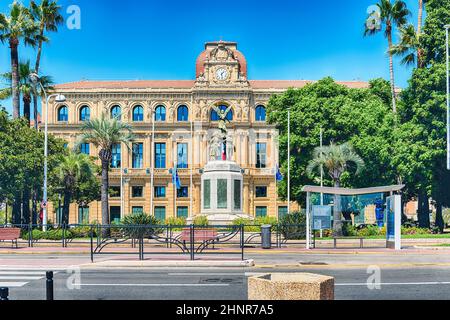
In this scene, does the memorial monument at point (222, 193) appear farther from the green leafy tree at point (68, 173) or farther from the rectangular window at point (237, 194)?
the green leafy tree at point (68, 173)

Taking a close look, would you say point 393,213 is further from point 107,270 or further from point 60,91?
point 60,91

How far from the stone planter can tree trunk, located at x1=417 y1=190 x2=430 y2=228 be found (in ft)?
129

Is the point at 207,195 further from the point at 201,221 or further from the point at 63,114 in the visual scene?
the point at 63,114

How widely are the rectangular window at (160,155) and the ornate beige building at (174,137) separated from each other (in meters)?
0.14

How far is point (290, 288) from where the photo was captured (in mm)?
7898

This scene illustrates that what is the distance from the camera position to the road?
13.3 meters

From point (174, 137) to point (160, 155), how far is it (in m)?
3.42

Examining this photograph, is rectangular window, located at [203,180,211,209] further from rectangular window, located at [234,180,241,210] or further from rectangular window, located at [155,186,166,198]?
rectangular window, located at [155,186,166,198]

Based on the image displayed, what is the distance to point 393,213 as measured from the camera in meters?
28.7

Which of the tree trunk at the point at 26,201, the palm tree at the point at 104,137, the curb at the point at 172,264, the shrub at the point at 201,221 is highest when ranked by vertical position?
the palm tree at the point at 104,137

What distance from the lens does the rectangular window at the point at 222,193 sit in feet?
136

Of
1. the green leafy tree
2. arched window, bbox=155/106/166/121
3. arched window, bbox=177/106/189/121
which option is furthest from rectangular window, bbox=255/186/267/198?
the green leafy tree

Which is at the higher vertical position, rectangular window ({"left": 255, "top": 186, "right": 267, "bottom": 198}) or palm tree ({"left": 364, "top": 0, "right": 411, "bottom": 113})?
palm tree ({"left": 364, "top": 0, "right": 411, "bottom": 113})

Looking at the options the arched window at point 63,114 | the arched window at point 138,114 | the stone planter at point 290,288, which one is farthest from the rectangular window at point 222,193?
the arched window at point 63,114
